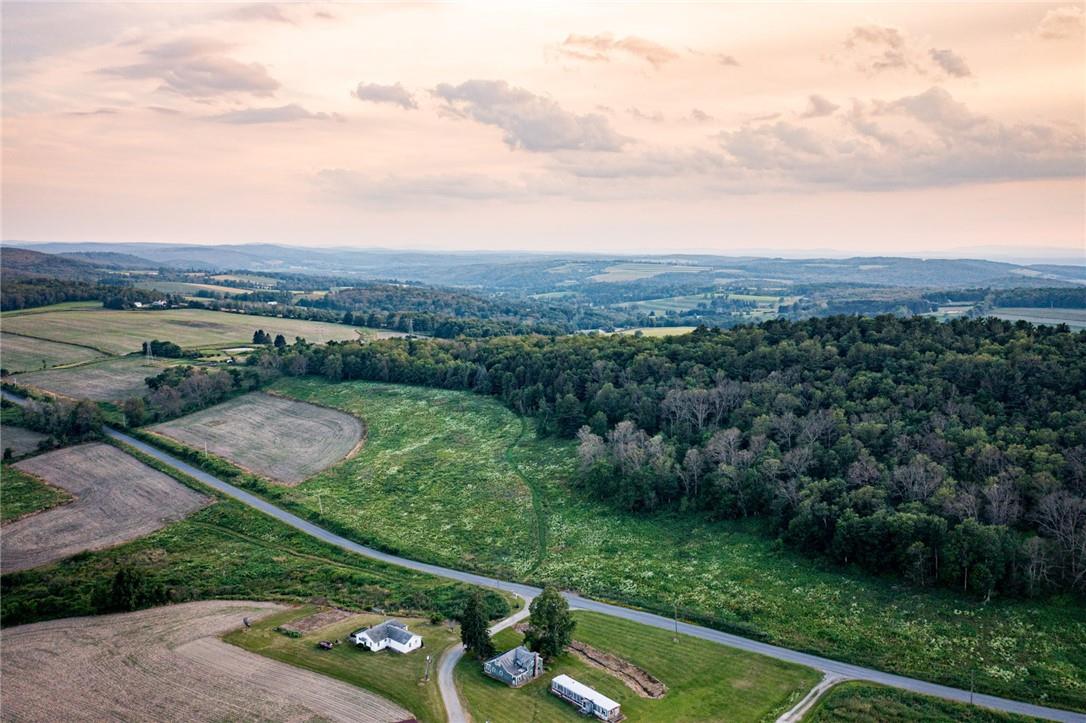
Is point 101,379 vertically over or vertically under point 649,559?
over

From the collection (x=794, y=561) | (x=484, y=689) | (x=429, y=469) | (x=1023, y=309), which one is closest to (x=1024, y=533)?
(x=794, y=561)

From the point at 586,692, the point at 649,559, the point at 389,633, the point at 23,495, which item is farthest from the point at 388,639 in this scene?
the point at 23,495

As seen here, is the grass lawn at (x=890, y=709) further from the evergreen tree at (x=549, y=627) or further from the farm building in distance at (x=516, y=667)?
the farm building in distance at (x=516, y=667)

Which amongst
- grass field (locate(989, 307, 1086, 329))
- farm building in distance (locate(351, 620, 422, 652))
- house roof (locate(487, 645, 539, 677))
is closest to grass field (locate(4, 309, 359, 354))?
farm building in distance (locate(351, 620, 422, 652))

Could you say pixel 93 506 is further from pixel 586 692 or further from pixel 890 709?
pixel 890 709

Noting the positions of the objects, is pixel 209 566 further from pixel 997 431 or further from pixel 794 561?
pixel 997 431

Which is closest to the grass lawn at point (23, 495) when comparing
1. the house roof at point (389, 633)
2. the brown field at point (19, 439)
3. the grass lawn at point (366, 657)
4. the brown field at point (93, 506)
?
the brown field at point (93, 506)
